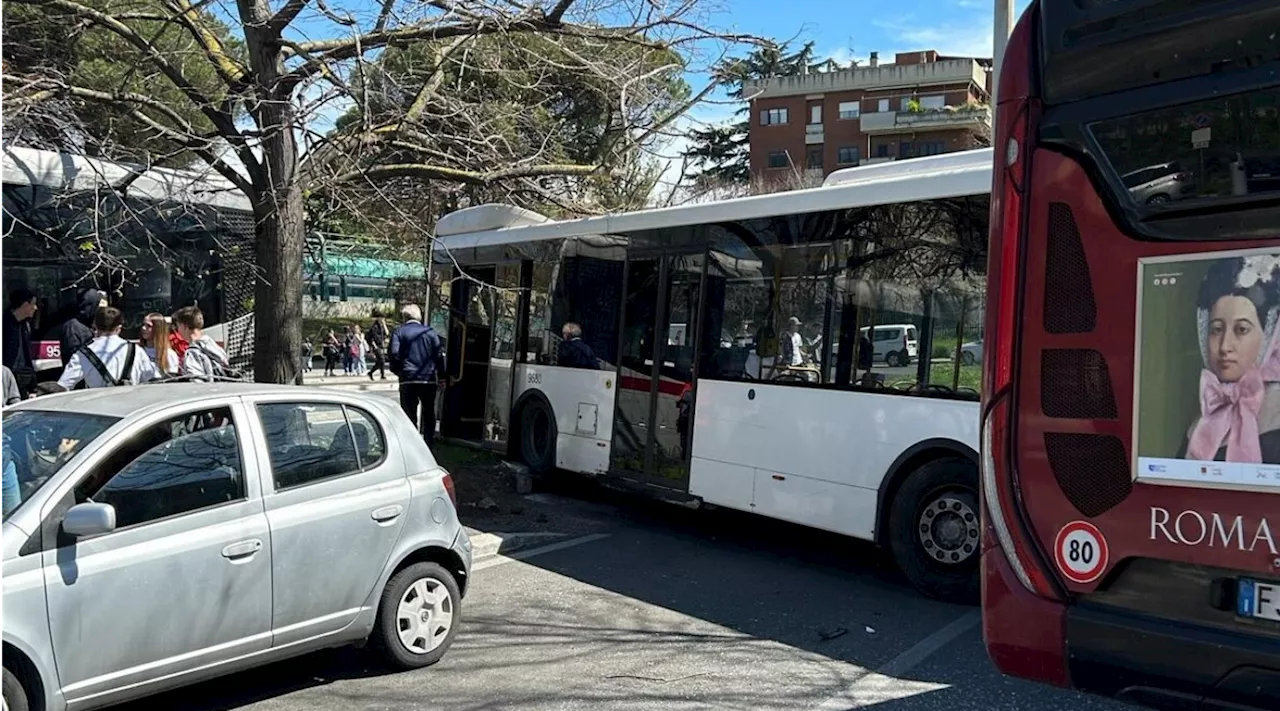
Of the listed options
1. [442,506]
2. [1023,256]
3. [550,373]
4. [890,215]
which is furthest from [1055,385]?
[550,373]

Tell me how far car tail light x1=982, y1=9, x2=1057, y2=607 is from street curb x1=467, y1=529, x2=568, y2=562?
534 cm

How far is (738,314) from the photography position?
865 centimetres

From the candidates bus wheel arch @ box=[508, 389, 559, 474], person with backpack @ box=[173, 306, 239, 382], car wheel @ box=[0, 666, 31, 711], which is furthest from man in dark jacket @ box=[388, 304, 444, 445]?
car wheel @ box=[0, 666, 31, 711]

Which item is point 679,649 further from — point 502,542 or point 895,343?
point 502,542

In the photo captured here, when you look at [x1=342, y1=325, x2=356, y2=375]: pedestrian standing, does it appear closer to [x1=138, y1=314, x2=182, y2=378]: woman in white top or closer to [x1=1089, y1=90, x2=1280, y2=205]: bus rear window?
[x1=138, y1=314, x2=182, y2=378]: woman in white top

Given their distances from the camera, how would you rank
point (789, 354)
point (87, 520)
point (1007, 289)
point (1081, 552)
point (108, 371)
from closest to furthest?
1. point (1081, 552)
2. point (1007, 289)
3. point (87, 520)
4. point (108, 371)
5. point (789, 354)

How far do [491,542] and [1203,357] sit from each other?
635cm

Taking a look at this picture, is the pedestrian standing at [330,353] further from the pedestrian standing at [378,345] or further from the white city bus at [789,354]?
the white city bus at [789,354]

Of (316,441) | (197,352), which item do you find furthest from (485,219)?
(316,441)

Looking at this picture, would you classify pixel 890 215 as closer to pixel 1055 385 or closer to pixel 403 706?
pixel 1055 385

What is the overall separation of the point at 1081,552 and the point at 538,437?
8.33m

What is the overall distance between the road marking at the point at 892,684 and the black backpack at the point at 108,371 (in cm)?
581

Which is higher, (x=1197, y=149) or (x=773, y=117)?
(x=773, y=117)

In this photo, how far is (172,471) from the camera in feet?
15.5
